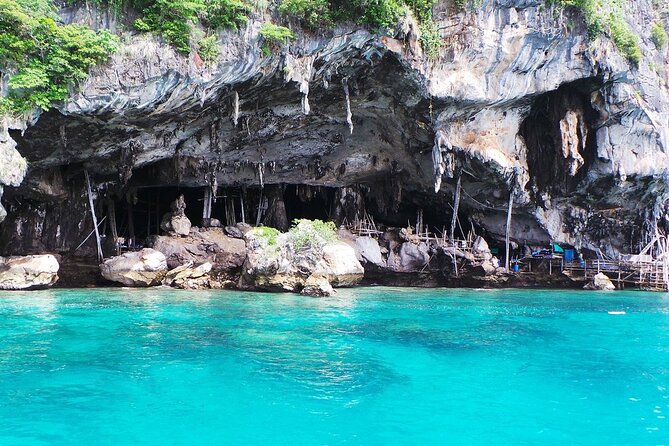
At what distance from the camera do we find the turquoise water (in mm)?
5816

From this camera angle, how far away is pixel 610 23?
63.1 ft

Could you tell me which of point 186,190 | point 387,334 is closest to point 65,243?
point 186,190

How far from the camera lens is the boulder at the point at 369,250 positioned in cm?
2428

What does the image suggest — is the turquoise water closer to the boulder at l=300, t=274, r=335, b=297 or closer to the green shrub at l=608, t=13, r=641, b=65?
the boulder at l=300, t=274, r=335, b=297

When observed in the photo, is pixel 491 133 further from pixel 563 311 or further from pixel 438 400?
pixel 438 400

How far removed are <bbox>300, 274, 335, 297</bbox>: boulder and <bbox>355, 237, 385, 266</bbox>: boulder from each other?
6301 millimetres

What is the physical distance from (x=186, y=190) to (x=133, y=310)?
1541cm

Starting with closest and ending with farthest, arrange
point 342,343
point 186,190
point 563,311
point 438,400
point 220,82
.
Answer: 1. point 438,400
2. point 342,343
3. point 563,311
4. point 220,82
5. point 186,190

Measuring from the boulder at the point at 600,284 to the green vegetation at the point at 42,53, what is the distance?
19985 mm

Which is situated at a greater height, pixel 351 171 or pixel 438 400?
pixel 351 171

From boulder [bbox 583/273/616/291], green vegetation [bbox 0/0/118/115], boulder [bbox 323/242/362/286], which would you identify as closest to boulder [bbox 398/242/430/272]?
boulder [bbox 323/242/362/286]

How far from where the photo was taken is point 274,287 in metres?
18.6

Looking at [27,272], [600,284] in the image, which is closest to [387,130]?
[600,284]

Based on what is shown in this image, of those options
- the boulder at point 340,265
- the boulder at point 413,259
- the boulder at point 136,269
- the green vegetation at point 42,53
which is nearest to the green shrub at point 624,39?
the boulder at point 413,259
